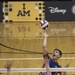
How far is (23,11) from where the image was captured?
818 inches

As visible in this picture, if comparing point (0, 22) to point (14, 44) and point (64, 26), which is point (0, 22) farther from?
point (14, 44)

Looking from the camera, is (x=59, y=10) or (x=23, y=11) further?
(x=59, y=10)

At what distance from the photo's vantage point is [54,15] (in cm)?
2089

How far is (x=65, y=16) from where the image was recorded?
68.6ft

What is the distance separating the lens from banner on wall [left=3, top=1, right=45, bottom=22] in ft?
68.2

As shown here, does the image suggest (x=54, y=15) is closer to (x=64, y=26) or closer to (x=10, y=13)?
(x=64, y=26)

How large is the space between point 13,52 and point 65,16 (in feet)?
29.1

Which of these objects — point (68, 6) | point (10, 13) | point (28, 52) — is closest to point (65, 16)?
point (68, 6)

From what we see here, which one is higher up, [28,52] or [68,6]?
[68,6]

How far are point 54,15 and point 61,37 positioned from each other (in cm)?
508

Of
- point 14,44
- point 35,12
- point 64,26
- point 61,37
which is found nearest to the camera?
point 14,44

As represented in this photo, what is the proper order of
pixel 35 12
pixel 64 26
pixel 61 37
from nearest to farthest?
1. pixel 61 37
2. pixel 64 26
3. pixel 35 12

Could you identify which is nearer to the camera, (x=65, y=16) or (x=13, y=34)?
(x=13, y=34)

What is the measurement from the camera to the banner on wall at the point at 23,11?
819 inches
